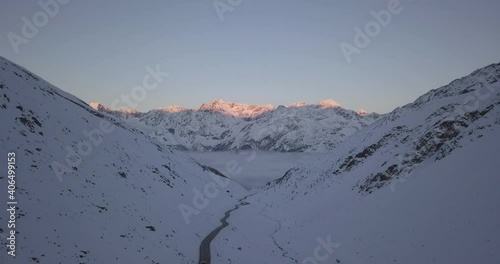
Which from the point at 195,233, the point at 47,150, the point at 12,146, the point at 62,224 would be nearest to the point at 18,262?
the point at 62,224

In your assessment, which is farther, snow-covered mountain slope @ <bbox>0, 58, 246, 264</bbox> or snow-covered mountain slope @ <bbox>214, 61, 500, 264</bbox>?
snow-covered mountain slope @ <bbox>214, 61, 500, 264</bbox>

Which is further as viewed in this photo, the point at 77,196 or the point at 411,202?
the point at 411,202

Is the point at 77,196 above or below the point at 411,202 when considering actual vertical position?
above

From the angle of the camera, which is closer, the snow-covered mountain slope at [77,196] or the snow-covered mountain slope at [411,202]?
the snow-covered mountain slope at [77,196]

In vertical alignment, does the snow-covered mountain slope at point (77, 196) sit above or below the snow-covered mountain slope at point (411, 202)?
above

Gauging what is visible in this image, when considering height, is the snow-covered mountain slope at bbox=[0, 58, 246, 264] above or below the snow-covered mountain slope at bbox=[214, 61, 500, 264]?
above

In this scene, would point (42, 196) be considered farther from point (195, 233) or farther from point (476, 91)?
point (476, 91)
